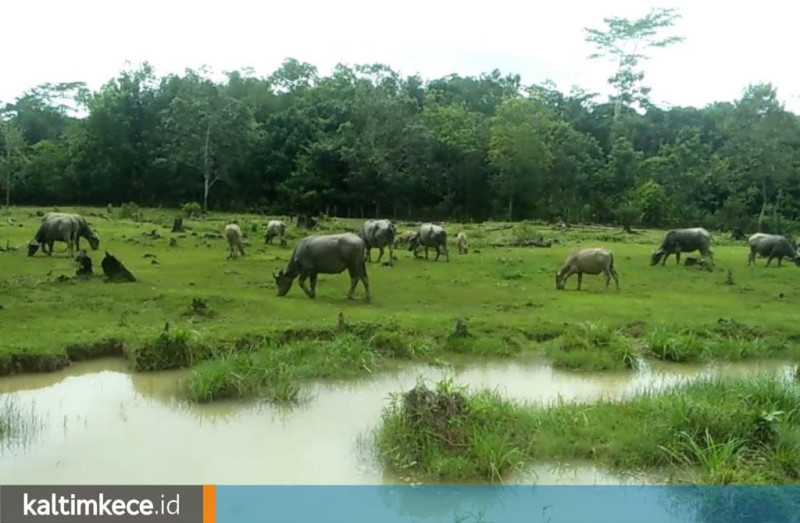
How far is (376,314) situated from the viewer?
14383mm

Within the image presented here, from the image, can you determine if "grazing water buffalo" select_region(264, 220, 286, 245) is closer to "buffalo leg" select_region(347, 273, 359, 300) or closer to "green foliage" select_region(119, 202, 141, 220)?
"buffalo leg" select_region(347, 273, 359, 300)

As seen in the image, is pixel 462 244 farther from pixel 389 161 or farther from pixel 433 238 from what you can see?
pixel 389 161

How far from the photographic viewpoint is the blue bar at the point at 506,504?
6.57m

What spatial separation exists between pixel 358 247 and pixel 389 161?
29.2 metres

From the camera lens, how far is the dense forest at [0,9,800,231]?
138ft

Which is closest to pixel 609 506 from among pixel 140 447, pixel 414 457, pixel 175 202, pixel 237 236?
pixel 414 457

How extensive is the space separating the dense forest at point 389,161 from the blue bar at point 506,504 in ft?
120

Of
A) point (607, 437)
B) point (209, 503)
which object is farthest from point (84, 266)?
point (607, 437)

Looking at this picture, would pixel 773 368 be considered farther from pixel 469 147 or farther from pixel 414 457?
pixel 469 147

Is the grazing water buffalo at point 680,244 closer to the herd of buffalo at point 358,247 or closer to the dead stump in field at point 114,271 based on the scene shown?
the herd of buffalo at point 358,247

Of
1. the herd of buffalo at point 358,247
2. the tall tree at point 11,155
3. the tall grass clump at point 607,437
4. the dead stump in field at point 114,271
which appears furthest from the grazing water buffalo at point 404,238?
the tall tree at point 11,155

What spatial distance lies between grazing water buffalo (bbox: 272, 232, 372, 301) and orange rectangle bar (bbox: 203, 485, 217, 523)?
365 inches

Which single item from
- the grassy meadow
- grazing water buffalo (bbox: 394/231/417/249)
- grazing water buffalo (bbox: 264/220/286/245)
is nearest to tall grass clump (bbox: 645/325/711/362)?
the grassy meadow

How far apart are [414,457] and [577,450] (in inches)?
68.9
